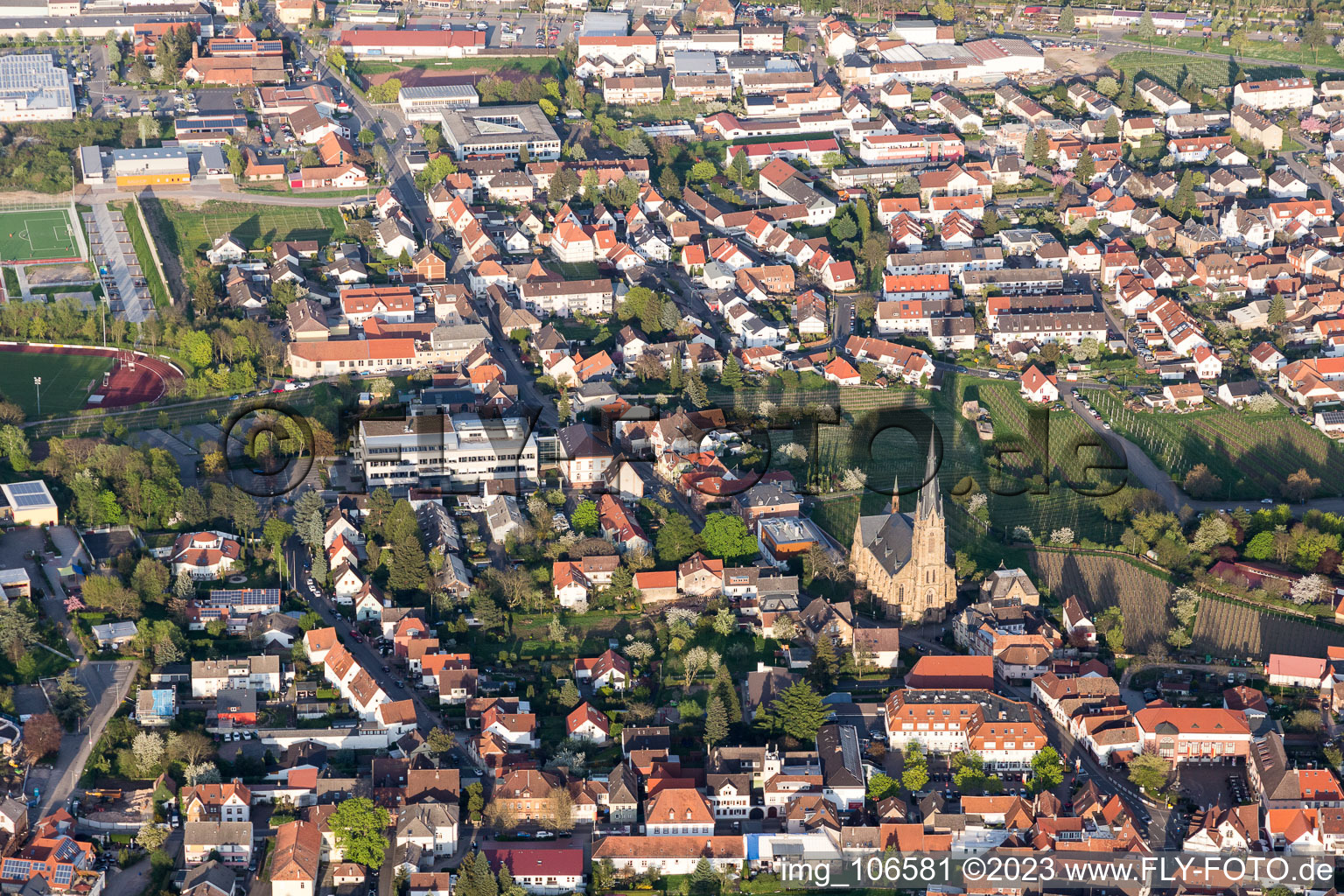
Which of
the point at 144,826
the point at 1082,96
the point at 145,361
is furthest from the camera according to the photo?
the point at 1082,96

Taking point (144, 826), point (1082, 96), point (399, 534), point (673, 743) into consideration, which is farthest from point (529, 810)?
point (1082, 96)

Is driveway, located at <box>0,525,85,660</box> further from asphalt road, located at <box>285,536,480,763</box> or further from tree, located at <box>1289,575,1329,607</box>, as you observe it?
tree, located at <box>1289,575,1329,607</box>

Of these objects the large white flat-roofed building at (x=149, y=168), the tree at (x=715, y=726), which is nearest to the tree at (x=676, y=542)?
the tree at (x=715, y=726)

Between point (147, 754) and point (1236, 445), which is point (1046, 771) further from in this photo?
point (147, 754)

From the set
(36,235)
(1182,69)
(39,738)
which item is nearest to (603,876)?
(39,738)

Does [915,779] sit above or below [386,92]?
below

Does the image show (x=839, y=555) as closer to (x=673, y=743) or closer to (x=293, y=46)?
(x=673, y=743)

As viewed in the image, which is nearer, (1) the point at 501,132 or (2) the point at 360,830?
(2) the point at 360,830

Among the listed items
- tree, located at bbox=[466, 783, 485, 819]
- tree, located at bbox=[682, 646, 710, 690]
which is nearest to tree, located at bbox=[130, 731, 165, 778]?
tree, located at bbox=[466, 783, 485, 819]
